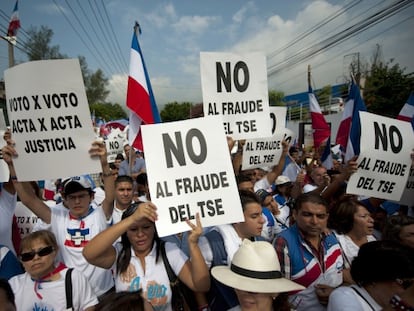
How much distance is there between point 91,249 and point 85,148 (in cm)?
93

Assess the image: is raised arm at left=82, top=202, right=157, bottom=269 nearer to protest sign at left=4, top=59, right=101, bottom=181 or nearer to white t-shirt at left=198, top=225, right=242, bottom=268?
white t-shirt at left=198, top=225, right=242, bottom=268

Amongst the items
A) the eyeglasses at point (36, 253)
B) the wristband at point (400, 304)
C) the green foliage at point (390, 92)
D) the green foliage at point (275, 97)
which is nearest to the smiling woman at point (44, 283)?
the eyeglasses at point (36, 253)

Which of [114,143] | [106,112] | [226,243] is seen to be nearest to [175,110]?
[106,112]

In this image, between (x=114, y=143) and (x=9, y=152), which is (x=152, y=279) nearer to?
(x=9, y=152)

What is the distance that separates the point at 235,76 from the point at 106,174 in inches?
72.5

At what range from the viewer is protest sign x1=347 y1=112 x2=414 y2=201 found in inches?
140

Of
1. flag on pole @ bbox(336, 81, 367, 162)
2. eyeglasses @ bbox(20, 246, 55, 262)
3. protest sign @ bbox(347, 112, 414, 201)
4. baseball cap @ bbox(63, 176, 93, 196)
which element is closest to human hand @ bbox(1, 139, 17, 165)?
baseball cap @ bbox(63, 176, 93, 196)

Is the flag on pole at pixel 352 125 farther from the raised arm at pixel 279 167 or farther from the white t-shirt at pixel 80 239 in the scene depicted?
the white t-shirt at pixel 80 239

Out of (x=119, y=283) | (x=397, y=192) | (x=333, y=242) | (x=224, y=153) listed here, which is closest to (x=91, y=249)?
(x=119, y=283)

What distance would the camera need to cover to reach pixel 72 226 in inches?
118

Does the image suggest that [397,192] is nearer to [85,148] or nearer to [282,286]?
[282,286]

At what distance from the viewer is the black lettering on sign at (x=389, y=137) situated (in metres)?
3.62

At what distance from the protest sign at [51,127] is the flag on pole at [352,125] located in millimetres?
3148

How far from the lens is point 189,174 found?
2359 mm
